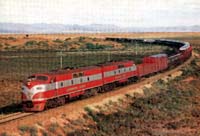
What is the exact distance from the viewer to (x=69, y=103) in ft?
127

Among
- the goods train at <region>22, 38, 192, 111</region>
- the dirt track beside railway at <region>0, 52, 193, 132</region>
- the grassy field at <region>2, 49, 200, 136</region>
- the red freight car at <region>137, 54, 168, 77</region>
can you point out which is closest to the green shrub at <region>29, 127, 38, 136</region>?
the grassy field at <region>2, 49, 200, 136</region>

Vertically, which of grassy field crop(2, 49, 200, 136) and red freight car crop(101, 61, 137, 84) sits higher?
red freight car crop(101, 61, 137, 84)

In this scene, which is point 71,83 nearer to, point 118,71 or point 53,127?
point 53,127

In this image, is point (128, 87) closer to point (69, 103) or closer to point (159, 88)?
point (159, 88)

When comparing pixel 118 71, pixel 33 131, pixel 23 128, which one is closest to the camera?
pixel 23 128

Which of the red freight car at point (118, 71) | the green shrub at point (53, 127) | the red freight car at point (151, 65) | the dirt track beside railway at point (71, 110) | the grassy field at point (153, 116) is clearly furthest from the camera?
the red freight car at point (151, 65)

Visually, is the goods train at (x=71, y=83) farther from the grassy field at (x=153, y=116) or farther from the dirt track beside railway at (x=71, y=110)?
the grassy field at (x=153, y=116)

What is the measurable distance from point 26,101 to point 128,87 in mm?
19675

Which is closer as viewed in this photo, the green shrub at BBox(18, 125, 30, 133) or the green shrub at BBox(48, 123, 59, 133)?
the green shrub at BBox(18, 125, 30, 133)

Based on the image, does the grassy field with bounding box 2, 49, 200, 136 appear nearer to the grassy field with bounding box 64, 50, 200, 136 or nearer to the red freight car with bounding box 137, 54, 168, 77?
the grassy field with bounding box 64, 50, 200, 136

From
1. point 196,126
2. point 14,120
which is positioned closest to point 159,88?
point 196,126

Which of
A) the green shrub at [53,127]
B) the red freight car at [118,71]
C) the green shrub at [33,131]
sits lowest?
the green shrub at [53,127]

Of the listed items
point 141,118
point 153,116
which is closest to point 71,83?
point 141,118

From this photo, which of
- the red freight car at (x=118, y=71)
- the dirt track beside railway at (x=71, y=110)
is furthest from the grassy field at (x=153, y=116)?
the red freight car at (x=118, y=71)
